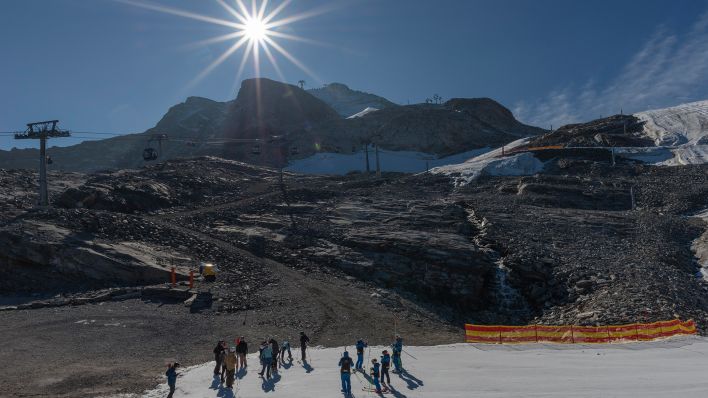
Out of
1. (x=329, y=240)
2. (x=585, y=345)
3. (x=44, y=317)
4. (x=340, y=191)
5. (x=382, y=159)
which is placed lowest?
(x=585, y=345)

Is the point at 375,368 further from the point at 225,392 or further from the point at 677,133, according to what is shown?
the point at 677,133

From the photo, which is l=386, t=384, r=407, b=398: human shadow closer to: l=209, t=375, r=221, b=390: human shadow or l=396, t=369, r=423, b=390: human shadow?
l=396, t=369, r=423, b=390: human shadow

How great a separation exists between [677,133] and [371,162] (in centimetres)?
4616

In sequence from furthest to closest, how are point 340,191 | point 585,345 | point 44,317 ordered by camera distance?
1. point 340,191
2. point 44,317
3. point 585,345

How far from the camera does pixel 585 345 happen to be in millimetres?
20500

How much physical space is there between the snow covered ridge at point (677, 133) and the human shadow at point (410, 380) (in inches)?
2295

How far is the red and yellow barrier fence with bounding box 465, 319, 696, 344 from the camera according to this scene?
69.0 ft

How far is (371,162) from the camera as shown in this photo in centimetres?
9175

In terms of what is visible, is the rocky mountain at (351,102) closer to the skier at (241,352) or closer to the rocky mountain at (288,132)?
the rocky mountain at (288,132)

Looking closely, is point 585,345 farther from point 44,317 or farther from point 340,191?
point 340,191

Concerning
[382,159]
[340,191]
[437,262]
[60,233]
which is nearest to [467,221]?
[437,262]

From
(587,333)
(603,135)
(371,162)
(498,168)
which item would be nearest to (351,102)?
(371,162)

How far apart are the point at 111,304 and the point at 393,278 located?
15.2 m

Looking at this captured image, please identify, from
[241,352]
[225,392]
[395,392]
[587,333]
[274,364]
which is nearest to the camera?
[395,392]
